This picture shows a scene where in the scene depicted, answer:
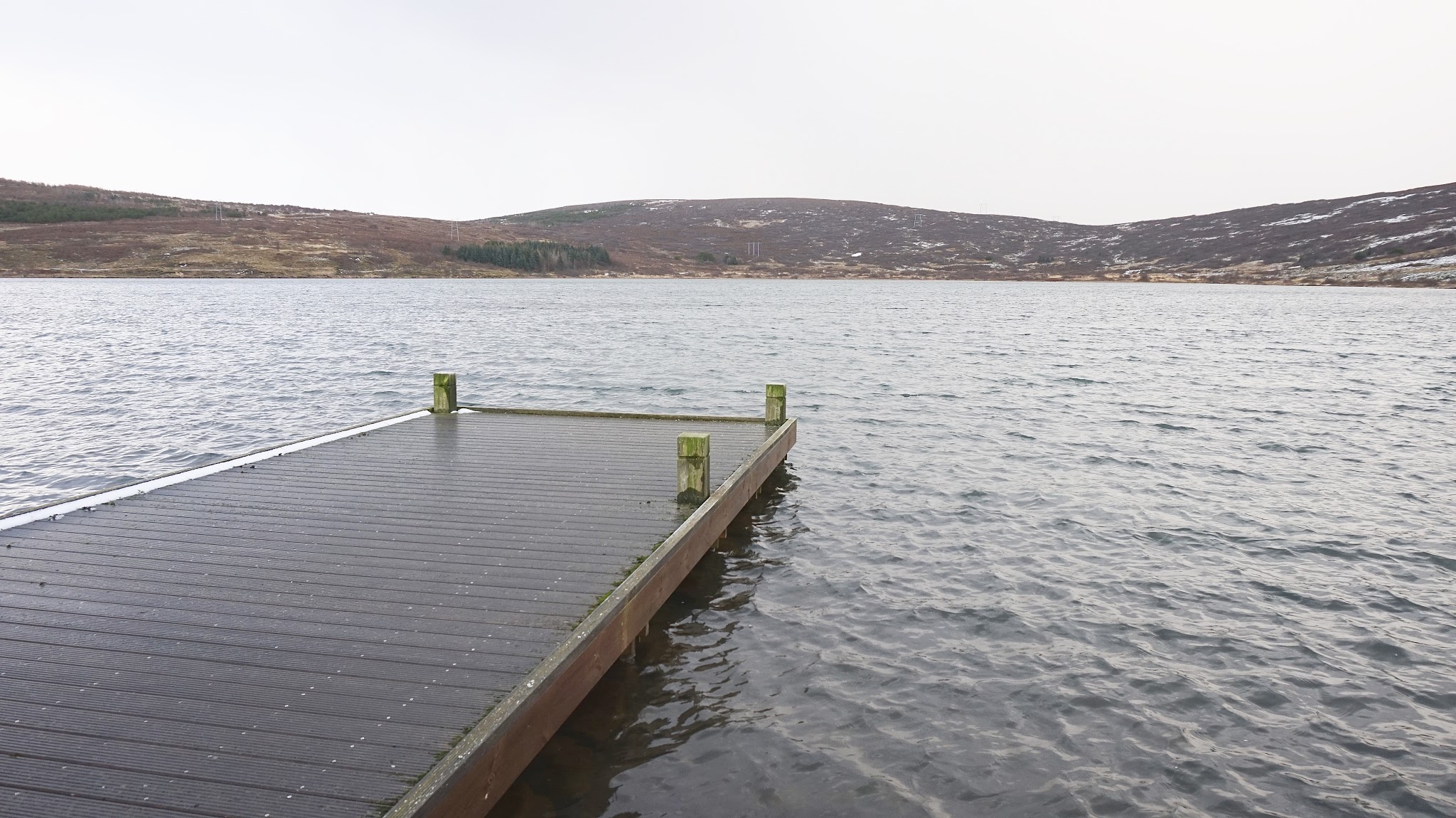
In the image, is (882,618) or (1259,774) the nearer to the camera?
(1259,774)

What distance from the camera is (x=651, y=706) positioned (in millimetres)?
7098

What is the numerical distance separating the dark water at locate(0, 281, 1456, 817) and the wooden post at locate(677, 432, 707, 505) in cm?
97

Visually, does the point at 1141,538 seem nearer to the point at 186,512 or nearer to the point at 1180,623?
the point at 1180,623

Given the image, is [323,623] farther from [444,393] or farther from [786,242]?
[786,242]

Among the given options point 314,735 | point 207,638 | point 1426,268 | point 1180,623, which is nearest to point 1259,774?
point 1180,623

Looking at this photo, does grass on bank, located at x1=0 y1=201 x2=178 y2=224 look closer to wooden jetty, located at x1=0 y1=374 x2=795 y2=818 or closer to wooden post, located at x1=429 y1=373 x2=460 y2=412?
wooden post, located at x1=429 y1=373 x2=460 y2=412

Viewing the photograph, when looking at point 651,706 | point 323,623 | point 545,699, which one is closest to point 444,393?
point 323,623

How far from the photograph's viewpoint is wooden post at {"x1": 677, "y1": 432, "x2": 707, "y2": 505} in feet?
32.0

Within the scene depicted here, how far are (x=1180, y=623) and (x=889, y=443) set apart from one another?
9065 mm

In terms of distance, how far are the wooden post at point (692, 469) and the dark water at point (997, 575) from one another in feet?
3.18

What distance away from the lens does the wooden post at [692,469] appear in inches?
384

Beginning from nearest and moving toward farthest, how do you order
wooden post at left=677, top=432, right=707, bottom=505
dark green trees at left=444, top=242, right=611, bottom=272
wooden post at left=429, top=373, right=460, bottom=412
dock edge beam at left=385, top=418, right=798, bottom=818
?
dock edge beam at left=385, top=418, right=798, bottom=818
wooden post at left=677, top=432, right=707, bottom=505
wooden post at left=429, top=373, right=460, bottom=412
dark green trees at left=444, top=242, right=611, bottom=272

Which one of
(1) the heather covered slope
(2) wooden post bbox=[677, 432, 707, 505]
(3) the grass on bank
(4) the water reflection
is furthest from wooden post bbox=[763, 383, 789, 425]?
(3) the grass on bank

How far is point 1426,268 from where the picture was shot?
319 ft
